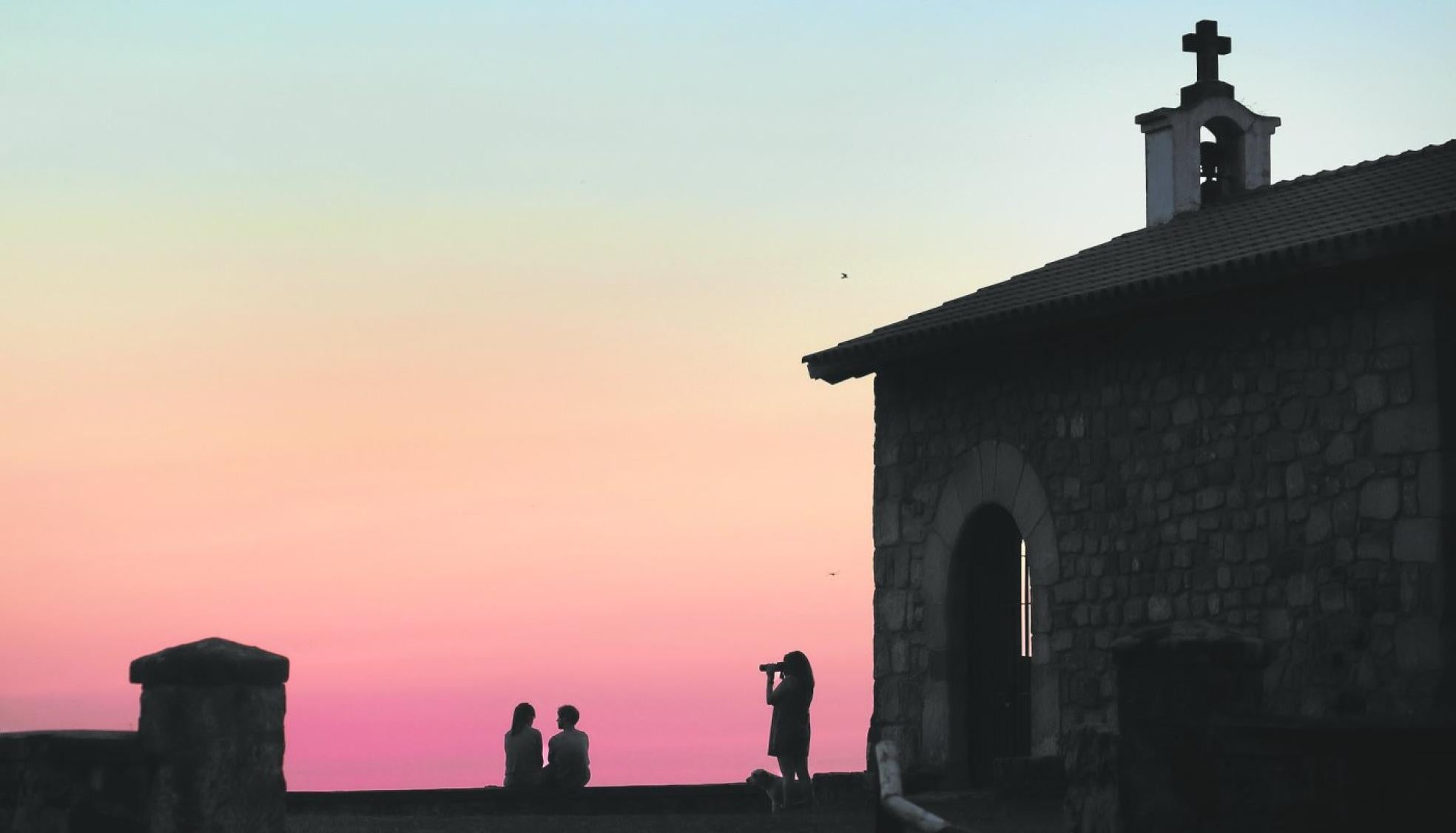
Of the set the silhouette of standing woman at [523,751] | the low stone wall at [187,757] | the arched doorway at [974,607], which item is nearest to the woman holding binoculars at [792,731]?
the arched doorway at [974,607]

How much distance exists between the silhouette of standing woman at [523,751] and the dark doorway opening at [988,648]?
3433 millimetres

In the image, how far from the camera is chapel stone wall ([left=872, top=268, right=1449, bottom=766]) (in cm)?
1356

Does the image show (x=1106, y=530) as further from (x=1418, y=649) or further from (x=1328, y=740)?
(x=1328, y=740)

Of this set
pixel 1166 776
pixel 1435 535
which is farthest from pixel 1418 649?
pixel 1166 776

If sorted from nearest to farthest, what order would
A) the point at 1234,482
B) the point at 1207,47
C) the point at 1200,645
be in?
the point at 1200,645 < the point at 1234,482 < the point at 1207,47

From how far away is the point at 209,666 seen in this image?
10.8m

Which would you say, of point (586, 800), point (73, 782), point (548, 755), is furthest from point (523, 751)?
point (73, 782)

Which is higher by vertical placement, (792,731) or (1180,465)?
(1180,465)

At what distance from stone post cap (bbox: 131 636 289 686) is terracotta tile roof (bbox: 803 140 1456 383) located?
6739mm

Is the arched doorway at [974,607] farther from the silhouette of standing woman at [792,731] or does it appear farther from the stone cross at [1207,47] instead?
the stone cross at [1207,47]

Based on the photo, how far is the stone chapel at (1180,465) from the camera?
44.5ft

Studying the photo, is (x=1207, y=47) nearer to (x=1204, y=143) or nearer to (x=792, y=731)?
(x=1204, y=143)

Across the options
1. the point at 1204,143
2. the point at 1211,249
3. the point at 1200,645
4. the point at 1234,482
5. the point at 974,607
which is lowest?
the point at 1200,645

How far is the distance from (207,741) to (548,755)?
22.5 feet
